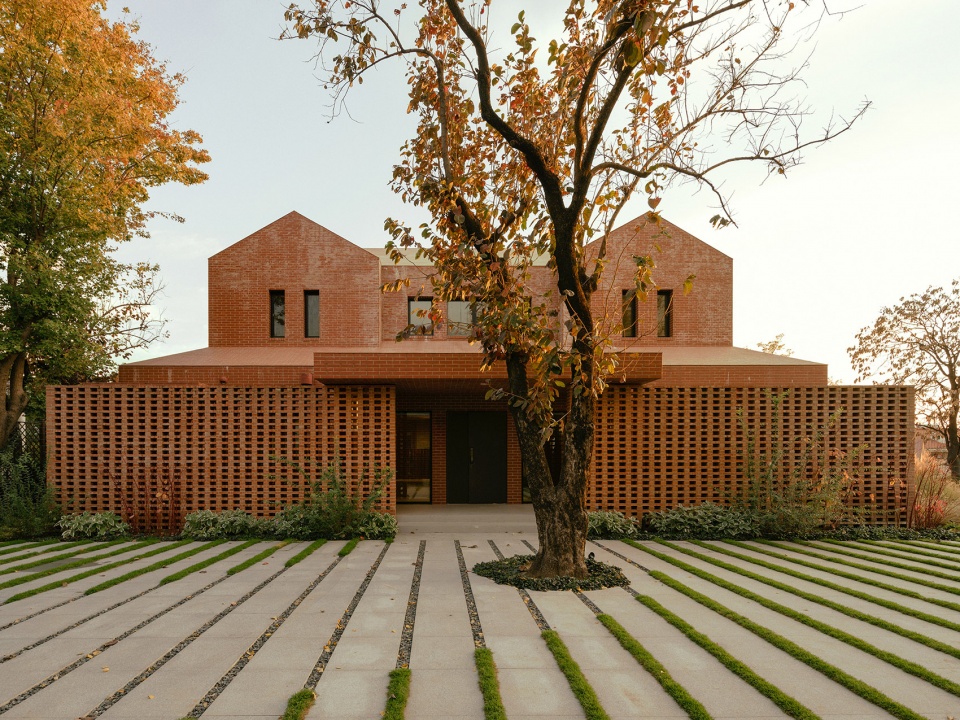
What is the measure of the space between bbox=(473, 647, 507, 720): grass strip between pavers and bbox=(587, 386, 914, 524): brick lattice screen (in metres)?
6.01

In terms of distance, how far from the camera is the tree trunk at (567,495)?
6477 mm

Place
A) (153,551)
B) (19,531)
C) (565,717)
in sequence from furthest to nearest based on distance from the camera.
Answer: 1. (19,531)
2. (153,551)
3. (565,717)

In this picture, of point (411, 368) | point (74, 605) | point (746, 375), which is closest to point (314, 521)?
point (411, 368)

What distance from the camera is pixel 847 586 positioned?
6281mm

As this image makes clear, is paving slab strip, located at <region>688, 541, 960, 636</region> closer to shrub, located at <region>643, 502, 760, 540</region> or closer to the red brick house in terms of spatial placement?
shrub, located at <region>643, 502, 760, 540</region>

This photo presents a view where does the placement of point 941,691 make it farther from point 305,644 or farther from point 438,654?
point 305,644

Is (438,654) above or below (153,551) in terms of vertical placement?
above

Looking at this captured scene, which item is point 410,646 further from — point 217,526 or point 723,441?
point 723,441

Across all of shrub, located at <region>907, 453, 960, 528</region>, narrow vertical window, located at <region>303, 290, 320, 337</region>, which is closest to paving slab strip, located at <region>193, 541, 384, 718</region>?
shrub, located at <region>907, 453, 960, 528</region>

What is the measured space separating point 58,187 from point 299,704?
13704 millimetres

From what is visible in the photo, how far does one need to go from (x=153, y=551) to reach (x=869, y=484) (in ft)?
38.1

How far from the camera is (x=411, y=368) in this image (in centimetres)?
969

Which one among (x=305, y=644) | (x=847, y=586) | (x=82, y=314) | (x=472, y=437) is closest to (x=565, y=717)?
(x=305, y=644)

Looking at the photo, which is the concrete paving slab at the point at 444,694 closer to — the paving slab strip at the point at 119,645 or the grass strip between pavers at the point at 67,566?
the paving slab strip at the point at 119,645
